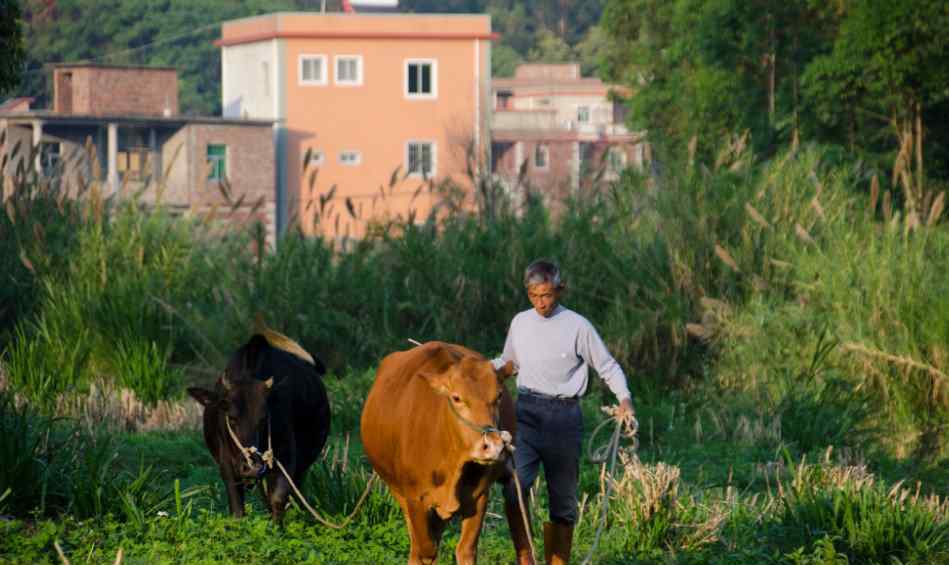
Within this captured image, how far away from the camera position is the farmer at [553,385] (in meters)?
9.65

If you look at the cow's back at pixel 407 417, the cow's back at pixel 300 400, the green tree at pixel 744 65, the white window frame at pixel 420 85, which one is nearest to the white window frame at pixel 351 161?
the white window frame at pixel 420 85

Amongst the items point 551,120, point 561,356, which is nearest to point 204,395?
point 561,356

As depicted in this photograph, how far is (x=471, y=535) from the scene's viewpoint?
9086mm

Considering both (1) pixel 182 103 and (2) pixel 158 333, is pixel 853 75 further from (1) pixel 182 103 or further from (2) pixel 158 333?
(1) pixel 182 103

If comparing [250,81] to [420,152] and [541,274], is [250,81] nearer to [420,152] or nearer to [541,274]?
[420,152]

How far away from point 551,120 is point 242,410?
80.4 m

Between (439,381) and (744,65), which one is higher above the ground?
(744,65)

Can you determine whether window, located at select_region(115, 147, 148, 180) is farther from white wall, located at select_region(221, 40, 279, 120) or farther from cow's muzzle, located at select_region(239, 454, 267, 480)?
cow's muzzle, located at select_region(239, 454, 267, 480)

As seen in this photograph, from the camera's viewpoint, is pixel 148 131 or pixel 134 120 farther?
pixel 148 131

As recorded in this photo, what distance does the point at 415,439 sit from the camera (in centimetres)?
930

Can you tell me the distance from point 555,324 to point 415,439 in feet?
3.49

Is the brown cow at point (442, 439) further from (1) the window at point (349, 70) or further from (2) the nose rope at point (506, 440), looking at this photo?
(1) the window at point (349, 70)

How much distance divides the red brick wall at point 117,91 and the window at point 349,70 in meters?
7.57

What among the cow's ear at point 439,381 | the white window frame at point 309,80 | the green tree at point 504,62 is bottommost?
the cow's ear at point 439,381
